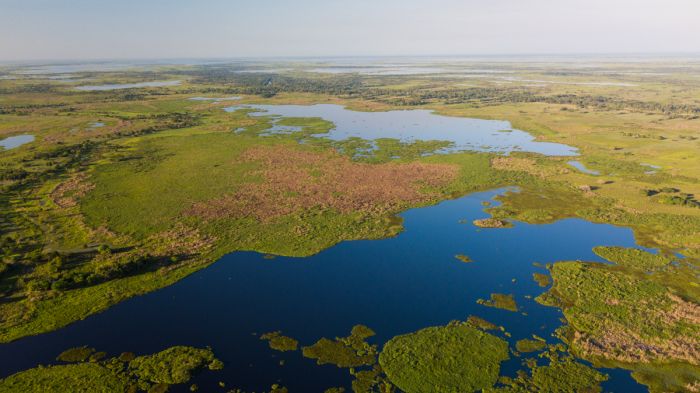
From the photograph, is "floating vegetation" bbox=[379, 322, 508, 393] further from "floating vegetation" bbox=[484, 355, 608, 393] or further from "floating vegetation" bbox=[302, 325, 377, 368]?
"floating vegetation" bbox=[484, 355, 608, 393]

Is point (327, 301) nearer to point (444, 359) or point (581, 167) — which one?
point (444, 359)

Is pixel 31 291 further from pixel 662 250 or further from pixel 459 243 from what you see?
pixel 662 250

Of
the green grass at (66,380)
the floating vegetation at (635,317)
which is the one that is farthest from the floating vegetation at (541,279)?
the green grass at (66,380)

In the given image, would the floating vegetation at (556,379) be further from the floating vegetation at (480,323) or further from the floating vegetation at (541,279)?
the floating vegetation at (541,279)

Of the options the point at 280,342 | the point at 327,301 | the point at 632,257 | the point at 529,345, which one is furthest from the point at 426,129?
the point at 280,342

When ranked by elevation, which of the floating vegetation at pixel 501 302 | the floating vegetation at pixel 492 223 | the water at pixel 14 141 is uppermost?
the water at pixel 14 141

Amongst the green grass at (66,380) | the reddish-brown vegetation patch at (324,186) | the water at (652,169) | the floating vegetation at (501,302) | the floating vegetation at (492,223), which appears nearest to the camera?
the green grass at (66,380)

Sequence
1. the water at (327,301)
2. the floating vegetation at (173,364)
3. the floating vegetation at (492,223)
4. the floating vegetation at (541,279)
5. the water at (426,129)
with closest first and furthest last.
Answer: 1. the floating vegetation at (173,364)
2. the water at (327,301)
3. the floating vegetation at (541,279)
4. the floating vegetation at (492,223)
5. the water at (426,129)
